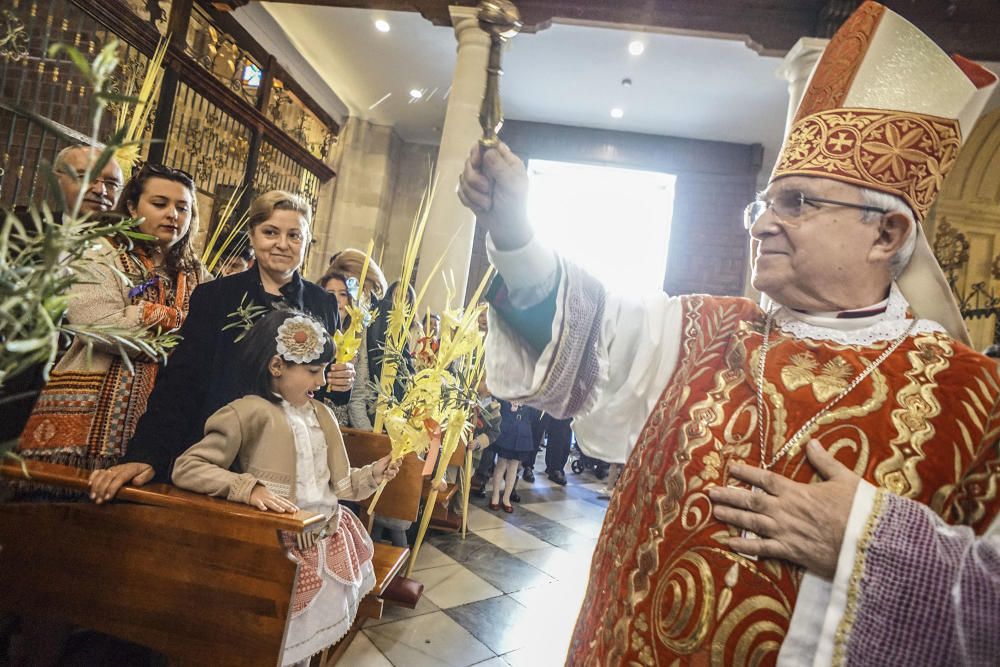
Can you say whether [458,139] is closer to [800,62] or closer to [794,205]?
[800,62]

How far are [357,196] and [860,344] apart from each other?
8.71 metres

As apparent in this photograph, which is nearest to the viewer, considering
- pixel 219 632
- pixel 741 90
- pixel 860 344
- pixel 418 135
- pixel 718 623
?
pixel 718 623

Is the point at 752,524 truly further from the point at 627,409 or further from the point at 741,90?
the point at 741,90

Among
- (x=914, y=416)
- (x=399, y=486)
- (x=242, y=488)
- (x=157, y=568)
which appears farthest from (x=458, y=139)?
(x=914, y=416)

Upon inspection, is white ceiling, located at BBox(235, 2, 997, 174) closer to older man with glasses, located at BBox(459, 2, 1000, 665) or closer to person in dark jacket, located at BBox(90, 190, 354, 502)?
person in dark jacket, located at BBox(90, 190, 354, 502)

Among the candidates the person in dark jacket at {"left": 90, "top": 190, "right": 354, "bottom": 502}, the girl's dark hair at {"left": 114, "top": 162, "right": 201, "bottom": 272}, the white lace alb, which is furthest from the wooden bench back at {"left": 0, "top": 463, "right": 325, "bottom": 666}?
the white lace alb

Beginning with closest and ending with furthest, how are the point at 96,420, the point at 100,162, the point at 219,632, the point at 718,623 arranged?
the point at 100,162
the point at 718,623
the point at 219,632
the point at 96,420

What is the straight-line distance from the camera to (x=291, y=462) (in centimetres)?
176

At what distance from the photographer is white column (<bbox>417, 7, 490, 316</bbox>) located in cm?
512

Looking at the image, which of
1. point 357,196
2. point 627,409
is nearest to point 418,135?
point 357,196

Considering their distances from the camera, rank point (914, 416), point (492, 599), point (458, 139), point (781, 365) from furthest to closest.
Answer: point (458, 139)
point (492, 599)
point (781, 365)
point (914, 416)

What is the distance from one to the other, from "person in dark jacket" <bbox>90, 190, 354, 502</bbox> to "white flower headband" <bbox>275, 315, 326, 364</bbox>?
18 cm

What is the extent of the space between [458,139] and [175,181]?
346 centimetres

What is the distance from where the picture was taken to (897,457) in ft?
2.77
